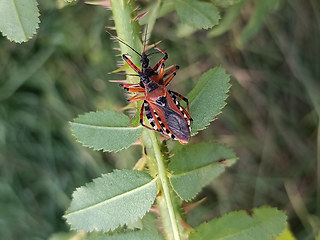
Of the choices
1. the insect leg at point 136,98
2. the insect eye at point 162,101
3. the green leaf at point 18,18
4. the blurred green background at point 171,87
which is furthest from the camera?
the blurred green background at point 171,87

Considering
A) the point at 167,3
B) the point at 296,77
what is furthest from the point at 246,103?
the point at 167,3

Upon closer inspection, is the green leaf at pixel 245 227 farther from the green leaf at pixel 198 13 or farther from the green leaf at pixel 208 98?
the green leaf at pixel 198 13

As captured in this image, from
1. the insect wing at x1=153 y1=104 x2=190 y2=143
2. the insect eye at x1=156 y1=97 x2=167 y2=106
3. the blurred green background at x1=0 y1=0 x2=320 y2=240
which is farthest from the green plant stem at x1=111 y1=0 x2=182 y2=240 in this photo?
the blurred green background at x1=0 y1=0 x2=320 y2=240

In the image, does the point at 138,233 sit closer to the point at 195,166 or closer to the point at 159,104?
the point at 195,166

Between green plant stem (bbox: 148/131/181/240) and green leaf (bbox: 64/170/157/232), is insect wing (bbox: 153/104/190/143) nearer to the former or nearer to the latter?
green plant stem (bbox: 148/131/181/240)

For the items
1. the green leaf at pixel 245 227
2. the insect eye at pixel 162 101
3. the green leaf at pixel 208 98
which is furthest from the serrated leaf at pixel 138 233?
the insect eye at pixel 162 101

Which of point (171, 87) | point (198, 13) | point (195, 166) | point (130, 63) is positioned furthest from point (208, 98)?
point (171, 87)
